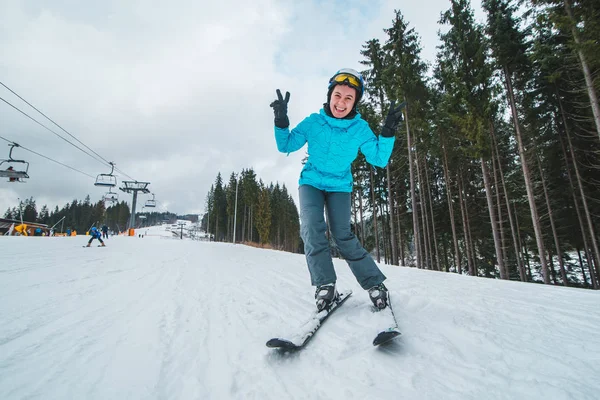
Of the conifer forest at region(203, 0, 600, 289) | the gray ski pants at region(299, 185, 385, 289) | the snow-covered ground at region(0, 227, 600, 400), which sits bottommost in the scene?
the snow-covered ground at region(0, 227, 600, 400)

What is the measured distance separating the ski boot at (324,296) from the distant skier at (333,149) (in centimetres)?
17

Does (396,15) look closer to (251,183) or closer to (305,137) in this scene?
(305,137)

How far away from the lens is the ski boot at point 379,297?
1.86 metres

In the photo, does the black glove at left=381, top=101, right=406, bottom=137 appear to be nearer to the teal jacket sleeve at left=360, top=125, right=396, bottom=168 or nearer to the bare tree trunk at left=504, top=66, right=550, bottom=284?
the teal jacket sleeve at left=360, top=125, right=396, bottom=168

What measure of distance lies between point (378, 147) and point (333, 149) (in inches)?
17.3

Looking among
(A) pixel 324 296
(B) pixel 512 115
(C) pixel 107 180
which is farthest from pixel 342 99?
(C) pixel 107 180

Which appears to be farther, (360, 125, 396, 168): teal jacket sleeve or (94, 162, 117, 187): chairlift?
(94, 162, 117, 187): chairlift

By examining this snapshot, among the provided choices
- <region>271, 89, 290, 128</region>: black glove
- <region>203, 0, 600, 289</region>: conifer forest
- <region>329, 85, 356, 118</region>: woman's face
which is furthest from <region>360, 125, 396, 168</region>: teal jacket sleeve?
<region>203, 0, 600, 289</region>: conifer forest

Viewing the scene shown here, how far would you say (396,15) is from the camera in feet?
47.6

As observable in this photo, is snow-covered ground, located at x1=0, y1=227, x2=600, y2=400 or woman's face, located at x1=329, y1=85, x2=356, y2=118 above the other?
woman's face, located at x1=329, y1=85, x2=356, y2=118

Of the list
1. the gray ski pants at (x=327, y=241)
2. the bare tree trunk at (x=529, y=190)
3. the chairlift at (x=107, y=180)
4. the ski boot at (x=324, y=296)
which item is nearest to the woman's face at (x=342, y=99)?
the gray ski pants at (x=327, y=241)

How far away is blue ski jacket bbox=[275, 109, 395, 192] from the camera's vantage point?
2246 mm

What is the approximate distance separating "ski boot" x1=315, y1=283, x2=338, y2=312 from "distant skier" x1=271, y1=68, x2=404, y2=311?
17 cm

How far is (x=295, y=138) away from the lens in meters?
2.37
